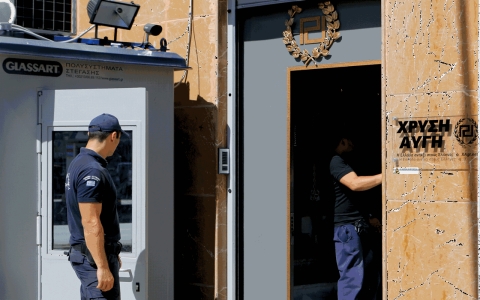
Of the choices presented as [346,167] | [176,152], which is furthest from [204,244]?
[346,167]

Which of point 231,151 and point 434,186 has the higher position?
point 231,151

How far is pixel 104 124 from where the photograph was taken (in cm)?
606

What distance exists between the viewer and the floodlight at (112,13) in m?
7.11

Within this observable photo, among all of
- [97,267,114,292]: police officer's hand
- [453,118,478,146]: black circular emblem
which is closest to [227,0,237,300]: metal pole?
[97,267,114,292]: police officer's hand

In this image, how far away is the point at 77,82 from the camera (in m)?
6.87

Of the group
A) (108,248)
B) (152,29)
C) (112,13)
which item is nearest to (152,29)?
(152,29)

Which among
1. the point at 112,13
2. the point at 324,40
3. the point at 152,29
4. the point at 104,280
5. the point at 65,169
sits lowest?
the point at 104,280

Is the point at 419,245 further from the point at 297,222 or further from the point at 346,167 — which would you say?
the point at 297,222

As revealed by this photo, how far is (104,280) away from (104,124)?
3.67 ft

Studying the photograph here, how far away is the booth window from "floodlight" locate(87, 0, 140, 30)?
143 cm

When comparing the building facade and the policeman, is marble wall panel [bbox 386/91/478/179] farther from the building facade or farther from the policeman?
the policeman

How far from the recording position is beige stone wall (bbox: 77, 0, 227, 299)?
7391 millimetres

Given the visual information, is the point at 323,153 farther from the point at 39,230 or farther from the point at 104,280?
the point at 104,280

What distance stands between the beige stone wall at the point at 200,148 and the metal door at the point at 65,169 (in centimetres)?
100
